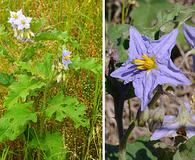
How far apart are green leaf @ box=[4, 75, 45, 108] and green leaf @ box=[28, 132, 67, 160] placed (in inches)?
5.3

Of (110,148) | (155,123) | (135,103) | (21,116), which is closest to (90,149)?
(110,148)

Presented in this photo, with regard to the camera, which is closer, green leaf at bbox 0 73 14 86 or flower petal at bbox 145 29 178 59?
flower petal at bbox 145 29 178 59

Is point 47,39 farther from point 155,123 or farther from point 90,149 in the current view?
point 155,123

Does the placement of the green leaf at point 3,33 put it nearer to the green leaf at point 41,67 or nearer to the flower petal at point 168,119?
the green leaf at point 41,67

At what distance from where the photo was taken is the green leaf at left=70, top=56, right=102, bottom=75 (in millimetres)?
1233

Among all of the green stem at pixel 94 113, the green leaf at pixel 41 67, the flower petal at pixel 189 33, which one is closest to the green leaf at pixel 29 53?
the green leaf at pixel 41 67

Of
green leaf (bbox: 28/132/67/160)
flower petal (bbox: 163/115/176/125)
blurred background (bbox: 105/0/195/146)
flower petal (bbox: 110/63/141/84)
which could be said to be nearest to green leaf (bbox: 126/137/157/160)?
blurred background (bbox: 105/0/195/146)

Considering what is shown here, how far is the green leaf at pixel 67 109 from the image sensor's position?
4.00ft

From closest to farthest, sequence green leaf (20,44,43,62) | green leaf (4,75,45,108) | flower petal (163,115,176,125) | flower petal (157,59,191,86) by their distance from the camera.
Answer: flower petal (157,59,191,86)
flower petal (163,115,176,125)
green leaf (4,75,45,108)
green leaf (20,44,43,62)

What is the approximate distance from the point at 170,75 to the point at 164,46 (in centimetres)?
6

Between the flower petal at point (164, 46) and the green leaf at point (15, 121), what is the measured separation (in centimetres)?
34

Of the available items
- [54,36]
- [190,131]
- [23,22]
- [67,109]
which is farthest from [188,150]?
[23,22]

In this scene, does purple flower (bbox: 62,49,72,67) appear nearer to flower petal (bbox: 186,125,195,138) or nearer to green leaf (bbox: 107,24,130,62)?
green leaf (bbox: 107,24,130,62)

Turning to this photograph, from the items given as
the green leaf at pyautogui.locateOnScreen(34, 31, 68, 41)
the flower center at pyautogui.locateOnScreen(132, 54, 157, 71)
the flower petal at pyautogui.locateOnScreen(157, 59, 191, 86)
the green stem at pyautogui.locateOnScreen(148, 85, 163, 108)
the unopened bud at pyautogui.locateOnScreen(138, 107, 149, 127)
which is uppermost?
the green leaf at pyautogui.locateOnScreen(34, 31, 68, 41)
